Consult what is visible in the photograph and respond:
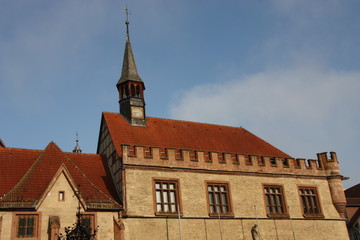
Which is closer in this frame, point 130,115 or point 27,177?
point 27,177

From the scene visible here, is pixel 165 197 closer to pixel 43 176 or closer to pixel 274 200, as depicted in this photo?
pixel 43 176

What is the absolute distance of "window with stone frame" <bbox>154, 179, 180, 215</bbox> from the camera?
22391mm

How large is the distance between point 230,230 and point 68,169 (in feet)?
31.8

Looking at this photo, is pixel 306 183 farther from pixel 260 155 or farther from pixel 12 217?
pixel 12 217

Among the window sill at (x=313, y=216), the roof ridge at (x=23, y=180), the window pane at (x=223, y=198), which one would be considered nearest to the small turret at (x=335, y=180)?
the window sill at (x=313, y=216)

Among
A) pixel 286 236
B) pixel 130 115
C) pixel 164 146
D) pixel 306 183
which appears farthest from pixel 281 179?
pixel 130 115

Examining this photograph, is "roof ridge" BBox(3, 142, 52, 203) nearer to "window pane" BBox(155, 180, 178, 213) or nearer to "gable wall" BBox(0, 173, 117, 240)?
"gable wall" BBox(0, 173, 117, 240)

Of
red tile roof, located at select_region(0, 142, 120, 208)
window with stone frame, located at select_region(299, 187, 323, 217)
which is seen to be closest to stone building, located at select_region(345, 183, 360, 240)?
window with stone frame, located at select_region(299, 187, 323, 217)

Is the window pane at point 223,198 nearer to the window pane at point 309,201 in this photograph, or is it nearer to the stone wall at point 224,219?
the stone wall at point 224,219

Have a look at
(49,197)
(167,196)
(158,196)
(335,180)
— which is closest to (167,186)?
(167,196)

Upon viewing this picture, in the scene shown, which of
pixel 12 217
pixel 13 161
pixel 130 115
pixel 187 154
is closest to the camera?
pixel 12 217

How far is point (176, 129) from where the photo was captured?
1132 inches

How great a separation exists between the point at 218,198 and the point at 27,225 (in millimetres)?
10724

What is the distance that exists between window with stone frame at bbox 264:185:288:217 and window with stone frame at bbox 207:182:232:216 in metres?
2.76
